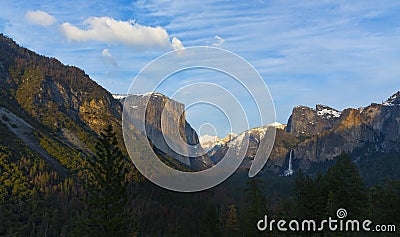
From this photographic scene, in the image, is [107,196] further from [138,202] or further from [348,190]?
[138,202]

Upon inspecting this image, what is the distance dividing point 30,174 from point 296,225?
460ft

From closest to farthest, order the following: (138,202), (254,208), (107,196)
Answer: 1. (107,196)
2. (254,208)
3. (138,202)

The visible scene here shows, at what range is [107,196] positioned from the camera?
35.8 meters

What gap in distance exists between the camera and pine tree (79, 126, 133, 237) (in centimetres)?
3550

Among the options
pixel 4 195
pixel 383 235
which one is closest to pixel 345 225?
pixel 383 235

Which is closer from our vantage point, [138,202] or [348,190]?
[348,190]

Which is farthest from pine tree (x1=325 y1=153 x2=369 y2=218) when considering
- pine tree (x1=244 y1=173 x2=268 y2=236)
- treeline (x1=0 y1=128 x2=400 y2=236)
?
pine tree (x1=244 y1=173 x2=268 y2=236)

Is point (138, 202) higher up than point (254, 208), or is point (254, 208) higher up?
point (254, 208)

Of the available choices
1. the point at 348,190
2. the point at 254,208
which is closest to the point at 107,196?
the point at 348,190

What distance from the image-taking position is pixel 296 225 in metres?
46.8

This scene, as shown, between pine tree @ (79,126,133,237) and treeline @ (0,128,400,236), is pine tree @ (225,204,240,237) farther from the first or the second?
pine tree @ (79,126,133,237)

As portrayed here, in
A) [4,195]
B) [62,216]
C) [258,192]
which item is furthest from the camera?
[4,195]

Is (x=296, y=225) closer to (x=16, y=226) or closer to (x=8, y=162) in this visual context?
(x=16, y=226)

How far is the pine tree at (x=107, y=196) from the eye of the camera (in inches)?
1398
